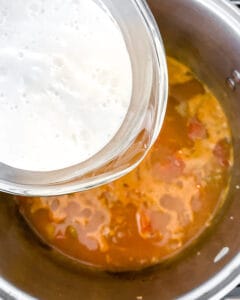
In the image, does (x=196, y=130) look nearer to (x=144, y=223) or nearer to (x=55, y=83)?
(x=144, y=223)

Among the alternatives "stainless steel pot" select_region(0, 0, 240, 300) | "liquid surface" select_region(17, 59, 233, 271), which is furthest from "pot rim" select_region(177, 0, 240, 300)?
"liquid surface" select_region(17, 59, 233, 271)

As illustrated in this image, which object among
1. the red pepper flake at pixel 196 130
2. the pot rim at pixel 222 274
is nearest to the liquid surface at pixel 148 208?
the red pepper flake at pixel 196 130

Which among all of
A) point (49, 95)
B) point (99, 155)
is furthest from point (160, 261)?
point (49, 95)

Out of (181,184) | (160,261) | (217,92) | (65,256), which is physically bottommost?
(65,256)

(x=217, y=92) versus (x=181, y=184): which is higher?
(x=217, y=92)

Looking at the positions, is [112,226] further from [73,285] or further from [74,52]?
[74,52]

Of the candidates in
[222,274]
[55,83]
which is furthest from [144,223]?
[55,83]

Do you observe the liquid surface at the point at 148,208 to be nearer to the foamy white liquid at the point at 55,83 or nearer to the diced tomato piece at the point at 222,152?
the diced tomato piece at the point at 222,152

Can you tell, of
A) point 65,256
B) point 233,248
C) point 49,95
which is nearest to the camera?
point 49,95
